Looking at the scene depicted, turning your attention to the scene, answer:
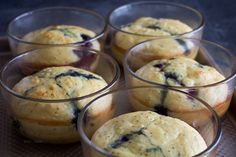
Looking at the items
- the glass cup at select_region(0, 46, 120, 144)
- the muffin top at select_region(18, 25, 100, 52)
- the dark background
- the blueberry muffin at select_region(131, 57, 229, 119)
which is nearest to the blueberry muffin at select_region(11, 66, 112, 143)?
the glass cup at select_region(0, 46, 120, 144)

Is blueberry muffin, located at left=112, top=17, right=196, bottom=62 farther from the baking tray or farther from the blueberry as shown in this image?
the baking tray

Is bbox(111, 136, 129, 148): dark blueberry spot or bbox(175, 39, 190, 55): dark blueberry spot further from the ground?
bbox(111, 136, 129, 148): dark blueberry spot

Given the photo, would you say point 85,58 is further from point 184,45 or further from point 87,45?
point 184,45

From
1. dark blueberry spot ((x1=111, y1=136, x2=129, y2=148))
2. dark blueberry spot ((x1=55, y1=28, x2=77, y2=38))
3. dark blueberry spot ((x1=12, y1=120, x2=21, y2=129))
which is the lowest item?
dark blueberry spot ((x1=12, y1=120, x2=21, y2=129))

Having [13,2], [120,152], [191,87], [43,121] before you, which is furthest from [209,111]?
[13,2]

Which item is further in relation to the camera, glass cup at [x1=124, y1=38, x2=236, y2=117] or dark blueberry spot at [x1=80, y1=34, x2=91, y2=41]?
dark blueberry spot at [x1=80, y1=34, x2=91, y2=41]

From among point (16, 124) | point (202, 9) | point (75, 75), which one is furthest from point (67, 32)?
point (202, 9)

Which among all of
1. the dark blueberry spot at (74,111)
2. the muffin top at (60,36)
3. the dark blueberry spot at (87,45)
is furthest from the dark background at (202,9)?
the dark blueberry spot at (74,111)
